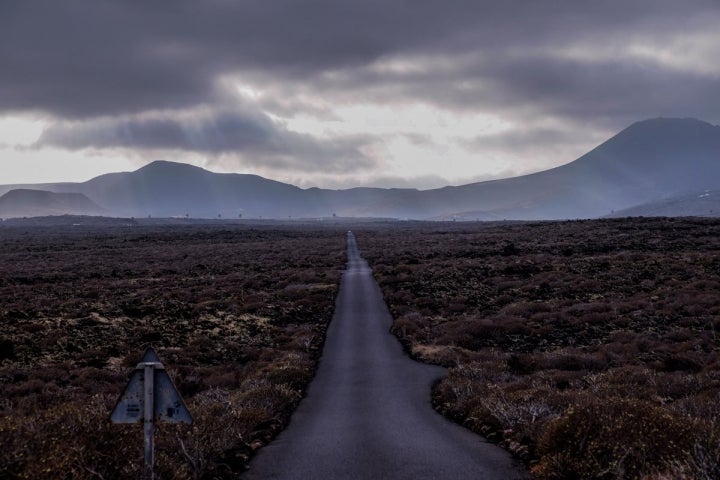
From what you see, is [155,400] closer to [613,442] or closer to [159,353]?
[613,442]

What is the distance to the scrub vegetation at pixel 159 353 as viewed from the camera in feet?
27.8

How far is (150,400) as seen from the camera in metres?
7.37

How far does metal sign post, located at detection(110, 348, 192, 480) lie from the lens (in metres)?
7.32

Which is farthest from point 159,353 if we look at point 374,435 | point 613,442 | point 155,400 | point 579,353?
point 613,442

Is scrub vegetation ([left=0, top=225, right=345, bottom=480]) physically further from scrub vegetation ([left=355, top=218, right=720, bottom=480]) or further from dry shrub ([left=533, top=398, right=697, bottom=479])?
dry shrub ([left=533, top=398, right=697, bottom=479])

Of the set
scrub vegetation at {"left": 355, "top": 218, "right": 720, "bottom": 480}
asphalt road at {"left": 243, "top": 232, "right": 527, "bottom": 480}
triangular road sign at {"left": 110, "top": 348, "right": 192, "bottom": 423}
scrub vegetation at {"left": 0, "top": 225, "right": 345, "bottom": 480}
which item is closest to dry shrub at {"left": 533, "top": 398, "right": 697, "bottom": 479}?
scrub vegetation at {"left": 355, "top": 218, "right": 720, "bottom": 480}

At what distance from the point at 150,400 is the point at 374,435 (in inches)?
275

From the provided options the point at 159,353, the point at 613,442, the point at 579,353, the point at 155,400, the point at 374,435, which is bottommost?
the point at 159,353

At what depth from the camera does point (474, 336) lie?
27.9 meters

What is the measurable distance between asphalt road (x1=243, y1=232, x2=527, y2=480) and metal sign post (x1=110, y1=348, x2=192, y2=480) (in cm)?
372

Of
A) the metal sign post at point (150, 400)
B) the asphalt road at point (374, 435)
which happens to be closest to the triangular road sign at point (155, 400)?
→ the metal sign post at point (150, 400)

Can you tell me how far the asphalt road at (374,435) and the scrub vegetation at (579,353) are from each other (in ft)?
2.65

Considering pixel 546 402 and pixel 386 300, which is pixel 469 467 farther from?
pixel 386 300

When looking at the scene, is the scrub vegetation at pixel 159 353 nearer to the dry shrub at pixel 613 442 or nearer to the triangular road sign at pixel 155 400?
the triangular road sign at pixel 155 400
